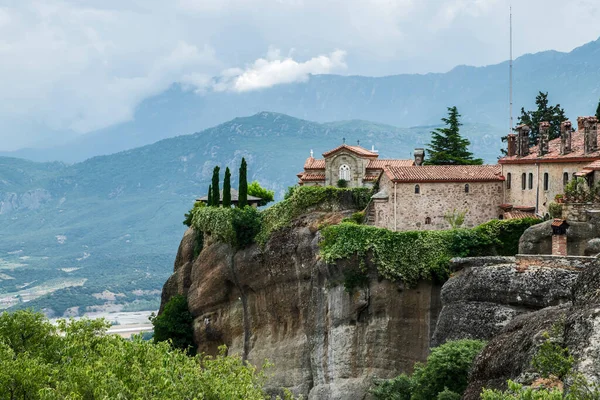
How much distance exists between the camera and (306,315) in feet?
169

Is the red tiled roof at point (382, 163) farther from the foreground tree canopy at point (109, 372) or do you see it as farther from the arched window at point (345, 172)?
the foreground tree canopy at point (109, 372)

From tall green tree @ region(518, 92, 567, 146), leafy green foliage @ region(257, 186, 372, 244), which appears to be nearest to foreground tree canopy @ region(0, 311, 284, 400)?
leafy green foliage @ region(257, 186, 372, 244)

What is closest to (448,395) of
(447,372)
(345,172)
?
(447,372)

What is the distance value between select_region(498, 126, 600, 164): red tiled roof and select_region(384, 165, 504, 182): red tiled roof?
1336mm

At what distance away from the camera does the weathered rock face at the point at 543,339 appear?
1972 centimetres

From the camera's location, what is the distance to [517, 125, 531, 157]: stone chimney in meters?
54.1

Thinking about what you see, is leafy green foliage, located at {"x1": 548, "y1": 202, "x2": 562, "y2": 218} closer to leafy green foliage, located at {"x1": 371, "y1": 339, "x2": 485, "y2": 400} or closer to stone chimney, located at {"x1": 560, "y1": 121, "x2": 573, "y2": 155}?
stone chimney, located at {"x1": 560, "y1": 121, "x2": 573, "y2": 155}

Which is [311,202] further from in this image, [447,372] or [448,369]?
[448,369]

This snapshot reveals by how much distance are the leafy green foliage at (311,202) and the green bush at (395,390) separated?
18397mm

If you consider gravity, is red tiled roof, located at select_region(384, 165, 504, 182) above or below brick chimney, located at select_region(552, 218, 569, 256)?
above

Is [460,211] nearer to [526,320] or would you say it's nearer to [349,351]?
[349,351]

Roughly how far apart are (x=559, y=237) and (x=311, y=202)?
18.9 m

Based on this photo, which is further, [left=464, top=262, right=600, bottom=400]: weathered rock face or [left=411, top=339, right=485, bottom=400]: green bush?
[left=411, top=339, right=485, bottom=400]: green bush

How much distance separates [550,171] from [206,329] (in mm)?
25853
